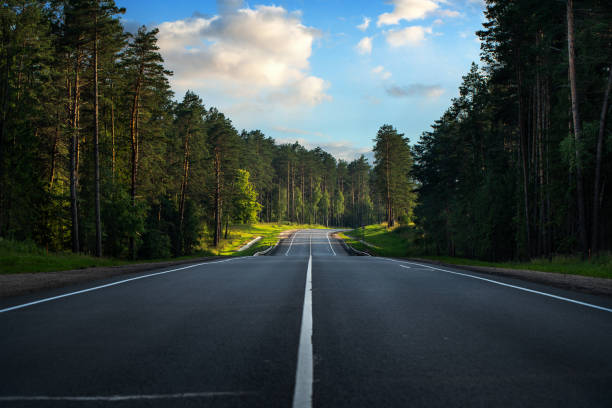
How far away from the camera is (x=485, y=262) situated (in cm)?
2594

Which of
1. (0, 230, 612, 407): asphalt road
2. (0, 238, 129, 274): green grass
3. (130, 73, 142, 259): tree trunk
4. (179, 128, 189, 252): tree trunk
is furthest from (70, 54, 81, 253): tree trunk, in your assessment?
(179, 128, 189, 252): tree trunk

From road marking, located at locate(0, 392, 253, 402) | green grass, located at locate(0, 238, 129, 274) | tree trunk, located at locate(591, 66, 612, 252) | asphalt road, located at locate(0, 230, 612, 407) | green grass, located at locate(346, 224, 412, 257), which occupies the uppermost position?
tree trunk, located at locate(591, 66, 612, 252)

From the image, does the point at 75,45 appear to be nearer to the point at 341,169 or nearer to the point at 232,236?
the point at 232,236

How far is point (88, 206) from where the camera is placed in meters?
31.0

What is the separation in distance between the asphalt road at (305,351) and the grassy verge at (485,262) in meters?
7.78

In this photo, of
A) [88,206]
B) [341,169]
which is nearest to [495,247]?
[88,206]

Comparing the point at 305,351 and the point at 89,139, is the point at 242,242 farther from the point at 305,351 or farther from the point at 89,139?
the point at 305,351

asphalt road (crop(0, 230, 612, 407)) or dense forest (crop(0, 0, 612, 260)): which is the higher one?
dense forest (crop(0, 0, 612, 260))

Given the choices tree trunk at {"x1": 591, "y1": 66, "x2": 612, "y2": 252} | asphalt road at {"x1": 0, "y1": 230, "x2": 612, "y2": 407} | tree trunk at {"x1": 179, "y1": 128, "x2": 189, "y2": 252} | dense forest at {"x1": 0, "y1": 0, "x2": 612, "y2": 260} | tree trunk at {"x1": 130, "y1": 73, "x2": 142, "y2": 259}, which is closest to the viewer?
asphalt road at {"x1": 0, "y1": 230, "x2": 612, "y2": 407}

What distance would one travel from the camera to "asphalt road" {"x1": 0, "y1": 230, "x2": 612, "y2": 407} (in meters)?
3.09

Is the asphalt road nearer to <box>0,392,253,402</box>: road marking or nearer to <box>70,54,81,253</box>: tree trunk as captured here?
<box>0,392,253,402</box>: road marking

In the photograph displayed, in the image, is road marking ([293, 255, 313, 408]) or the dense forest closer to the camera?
road marking ([293, 255, 313, 408])

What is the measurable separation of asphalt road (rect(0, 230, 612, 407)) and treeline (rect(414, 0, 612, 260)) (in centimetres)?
1554

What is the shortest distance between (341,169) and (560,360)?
153 meters
